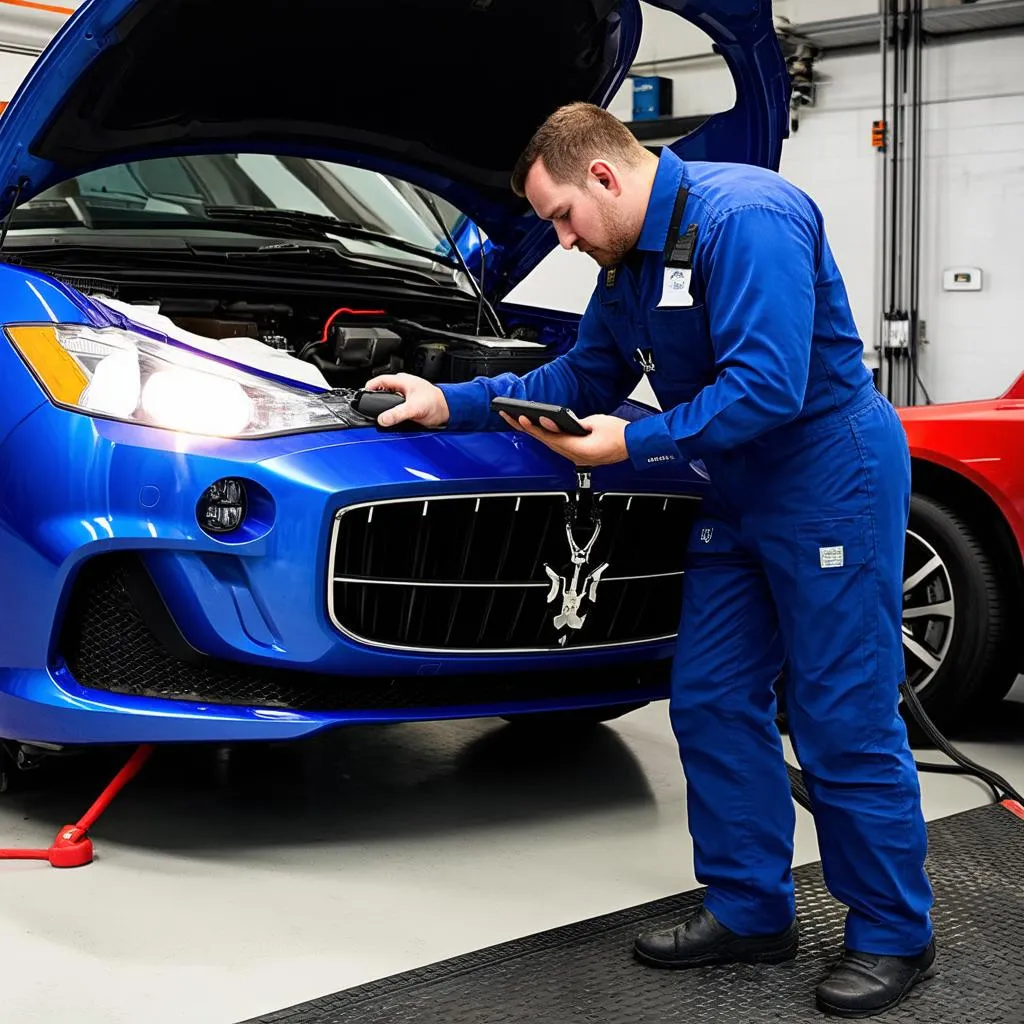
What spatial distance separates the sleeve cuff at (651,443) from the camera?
2.23 meters

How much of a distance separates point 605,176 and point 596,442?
1.40ft

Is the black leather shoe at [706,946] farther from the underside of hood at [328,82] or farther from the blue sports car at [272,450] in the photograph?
the underside of hood at [328,82]

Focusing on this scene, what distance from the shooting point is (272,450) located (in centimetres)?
260

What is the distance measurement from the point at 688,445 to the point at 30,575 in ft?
4.13

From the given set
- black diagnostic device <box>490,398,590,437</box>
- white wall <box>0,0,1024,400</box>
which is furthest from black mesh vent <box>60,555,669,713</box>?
white wall <box>0,0,1024,400</box>

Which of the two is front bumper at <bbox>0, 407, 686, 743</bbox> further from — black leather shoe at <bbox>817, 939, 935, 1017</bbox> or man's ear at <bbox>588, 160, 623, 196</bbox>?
black leather shoe at <bbox>817, 939, 935, 1017</bbox>

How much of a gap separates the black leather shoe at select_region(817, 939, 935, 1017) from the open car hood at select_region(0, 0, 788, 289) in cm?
182

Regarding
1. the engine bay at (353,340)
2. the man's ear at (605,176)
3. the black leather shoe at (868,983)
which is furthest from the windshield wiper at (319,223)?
the black leather shoe at (868,983)

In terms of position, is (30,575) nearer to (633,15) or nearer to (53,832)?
(53,832)

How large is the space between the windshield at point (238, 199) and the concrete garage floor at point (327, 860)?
4.27 ft

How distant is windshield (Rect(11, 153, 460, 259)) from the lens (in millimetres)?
3502

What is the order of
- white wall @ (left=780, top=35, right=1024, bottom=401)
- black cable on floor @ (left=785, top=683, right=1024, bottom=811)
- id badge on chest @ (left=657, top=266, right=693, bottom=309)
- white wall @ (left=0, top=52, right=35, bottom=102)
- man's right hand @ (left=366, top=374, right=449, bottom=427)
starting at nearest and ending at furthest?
id badge on chest @ (left=657, top=266, right=693, bottom=309)
man's right hand @ (left=366, top=374, right=449, bottom=427)
black cable on floor @ (left=785, top=683, right=1024, bottom=811)
white wall @ (left=0, top=52, right=35, bottom=102)
white wall @ (left=780, top=35, right=1024, bottom=401)

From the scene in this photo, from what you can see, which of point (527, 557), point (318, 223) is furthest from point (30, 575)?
point (318, 223)

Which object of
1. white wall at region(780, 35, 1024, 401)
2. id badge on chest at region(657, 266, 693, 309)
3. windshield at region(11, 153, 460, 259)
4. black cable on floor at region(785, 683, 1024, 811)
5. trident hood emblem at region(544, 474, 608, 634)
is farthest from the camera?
white wall at region(780, 35, 1024, 401)
